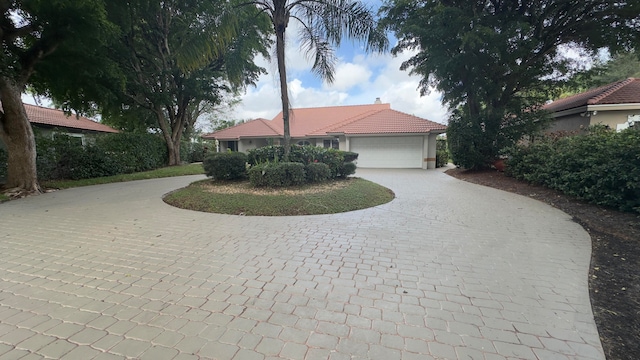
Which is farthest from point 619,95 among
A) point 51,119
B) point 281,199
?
point 51,119

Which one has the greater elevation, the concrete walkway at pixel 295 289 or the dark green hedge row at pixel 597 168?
the dark green hedge row at pixel 597 168

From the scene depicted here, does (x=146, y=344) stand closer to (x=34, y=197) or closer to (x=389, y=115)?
(x=34, y=197)

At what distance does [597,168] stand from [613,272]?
4054mm

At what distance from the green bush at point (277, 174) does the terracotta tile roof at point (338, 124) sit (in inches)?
215

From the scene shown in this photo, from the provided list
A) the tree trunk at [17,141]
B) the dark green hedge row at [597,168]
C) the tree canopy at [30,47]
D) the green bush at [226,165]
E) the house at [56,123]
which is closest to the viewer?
Answer: the dark green hedge row at [597,168]

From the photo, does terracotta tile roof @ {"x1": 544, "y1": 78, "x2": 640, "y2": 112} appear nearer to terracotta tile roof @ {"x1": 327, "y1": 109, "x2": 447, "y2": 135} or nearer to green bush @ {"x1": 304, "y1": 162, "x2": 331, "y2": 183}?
Answer: terracotta tile roof @ {"x1": 327, "y1": 109, "x2": 447, "y2": 135}

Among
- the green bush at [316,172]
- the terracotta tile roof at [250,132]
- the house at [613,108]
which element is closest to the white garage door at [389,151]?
the terracotta tile roof at [250,132]

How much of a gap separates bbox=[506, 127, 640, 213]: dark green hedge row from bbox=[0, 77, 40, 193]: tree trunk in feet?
53.9

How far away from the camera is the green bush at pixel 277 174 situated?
8.25 m

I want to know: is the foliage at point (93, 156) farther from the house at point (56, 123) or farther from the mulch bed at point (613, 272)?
the mulch bed at point (613, 272)

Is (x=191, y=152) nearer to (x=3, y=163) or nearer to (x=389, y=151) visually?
(x=3, y=163)

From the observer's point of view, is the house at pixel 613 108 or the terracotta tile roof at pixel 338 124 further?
the terracotta tile roof at pixel 338 124

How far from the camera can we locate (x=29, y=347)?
6.57ft

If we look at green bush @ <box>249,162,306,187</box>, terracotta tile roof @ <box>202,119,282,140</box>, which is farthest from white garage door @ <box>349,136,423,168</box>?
green bush @ <box>249,162,306,187</box>
